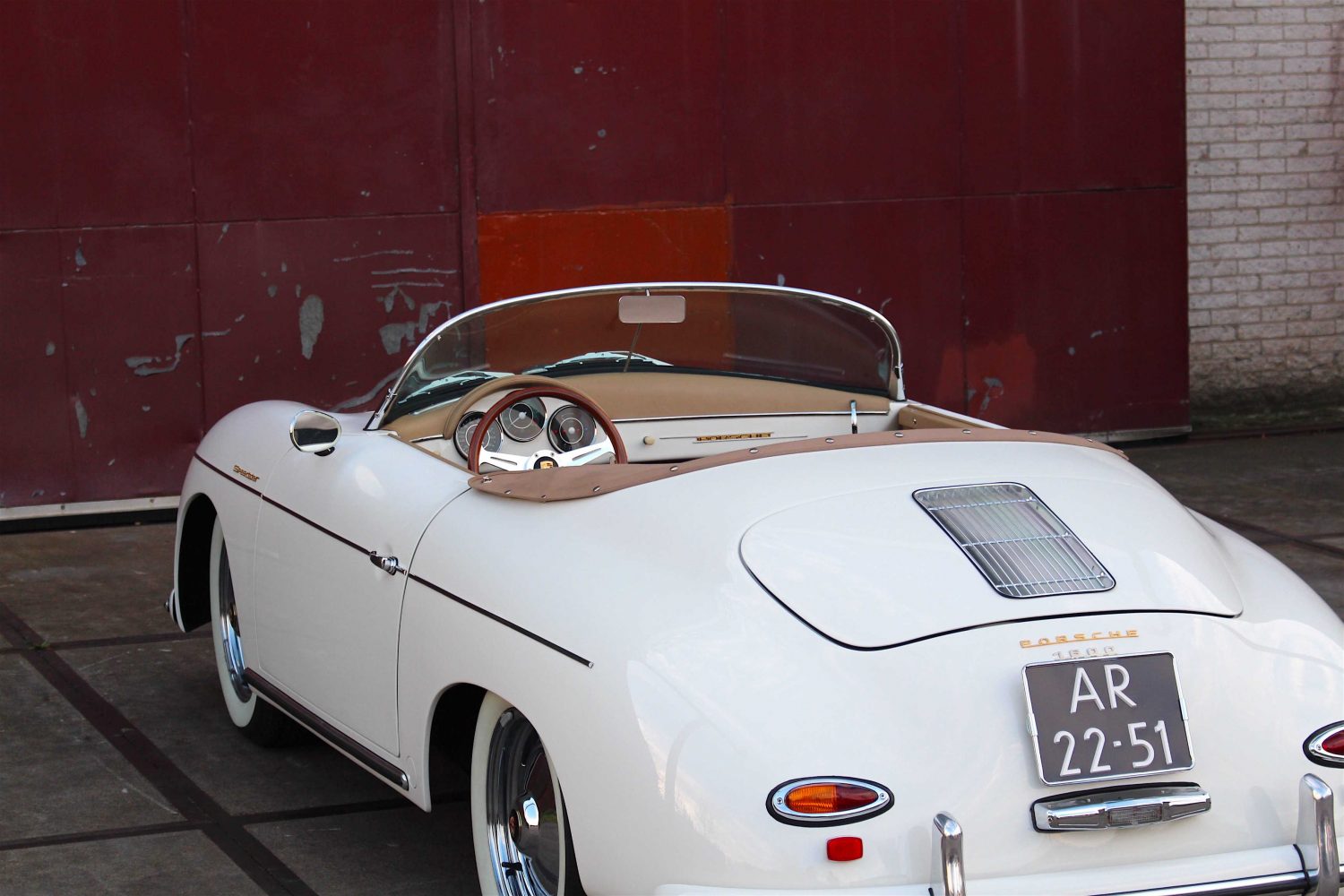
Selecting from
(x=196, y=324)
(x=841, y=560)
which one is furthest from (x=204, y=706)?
(x=196, y=324)

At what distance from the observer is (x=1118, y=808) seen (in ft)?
8.61

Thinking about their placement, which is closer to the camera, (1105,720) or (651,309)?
(1105,720)

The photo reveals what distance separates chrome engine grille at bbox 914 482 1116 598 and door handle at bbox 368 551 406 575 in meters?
1.18

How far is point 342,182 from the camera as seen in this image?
26.9 feet

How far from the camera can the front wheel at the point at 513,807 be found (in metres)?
3.11

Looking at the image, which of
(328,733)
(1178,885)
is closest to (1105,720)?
(1178,885)

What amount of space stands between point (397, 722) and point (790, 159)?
598cm

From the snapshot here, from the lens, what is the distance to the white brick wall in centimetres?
1009

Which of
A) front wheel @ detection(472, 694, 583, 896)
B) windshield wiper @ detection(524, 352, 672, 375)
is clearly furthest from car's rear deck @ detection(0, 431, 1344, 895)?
windshield wiper @ detection(524, 352, 672, 375)

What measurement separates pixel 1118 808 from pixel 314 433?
7.53ft

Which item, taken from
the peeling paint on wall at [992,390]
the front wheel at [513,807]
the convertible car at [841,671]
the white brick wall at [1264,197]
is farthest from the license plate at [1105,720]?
the white brick wall at [1264,197]

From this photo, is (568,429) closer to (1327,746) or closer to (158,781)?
(158,781)

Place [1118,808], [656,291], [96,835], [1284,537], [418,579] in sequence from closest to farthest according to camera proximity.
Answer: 1. [1118,808]
2. [418,579]
3. [96,835]
4. [656,291]
5. [1284,537]

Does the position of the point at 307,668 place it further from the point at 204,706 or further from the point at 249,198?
the point at 249,198
